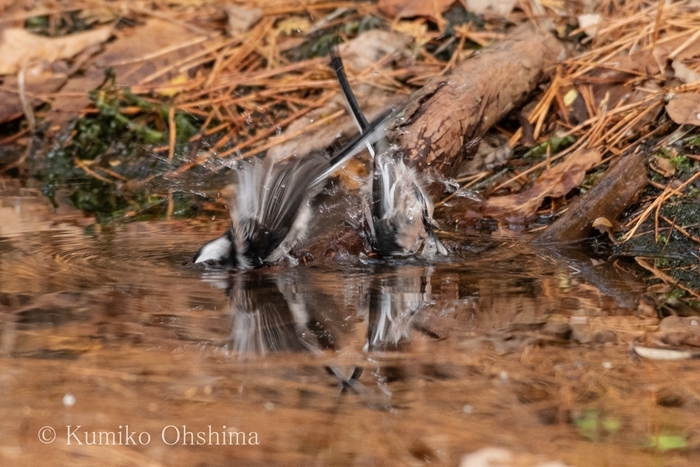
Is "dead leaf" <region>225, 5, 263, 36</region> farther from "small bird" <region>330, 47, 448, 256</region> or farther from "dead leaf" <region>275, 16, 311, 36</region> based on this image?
"small bird" <region>330, 47, 448, 256</region>

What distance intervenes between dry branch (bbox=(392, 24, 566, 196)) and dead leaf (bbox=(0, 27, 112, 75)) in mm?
2610

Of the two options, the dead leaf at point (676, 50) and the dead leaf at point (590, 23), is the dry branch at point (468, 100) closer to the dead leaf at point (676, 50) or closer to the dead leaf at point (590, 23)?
the dead leaf at point (590, 23)

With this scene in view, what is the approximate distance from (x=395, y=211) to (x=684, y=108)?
135 cm

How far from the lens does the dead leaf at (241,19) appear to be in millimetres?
4820

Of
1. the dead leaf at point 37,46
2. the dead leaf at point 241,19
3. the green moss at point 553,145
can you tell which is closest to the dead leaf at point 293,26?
the dead leaf at point 241,19

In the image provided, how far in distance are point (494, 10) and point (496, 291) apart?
8.35ft

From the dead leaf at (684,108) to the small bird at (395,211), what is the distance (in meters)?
1.15

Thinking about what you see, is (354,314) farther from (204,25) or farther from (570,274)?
(204,25)

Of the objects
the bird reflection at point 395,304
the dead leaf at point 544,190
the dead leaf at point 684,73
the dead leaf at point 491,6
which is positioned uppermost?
the dead leaf at point 491,6

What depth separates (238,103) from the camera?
426 cm

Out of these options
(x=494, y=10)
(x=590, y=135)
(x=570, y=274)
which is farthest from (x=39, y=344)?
(x=494, y=10)

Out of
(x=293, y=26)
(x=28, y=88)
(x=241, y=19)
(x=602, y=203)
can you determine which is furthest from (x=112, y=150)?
(x=602, y=203)

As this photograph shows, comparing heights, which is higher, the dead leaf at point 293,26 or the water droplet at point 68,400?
the dead leaf at point 293,26

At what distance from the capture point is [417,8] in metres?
4.54
